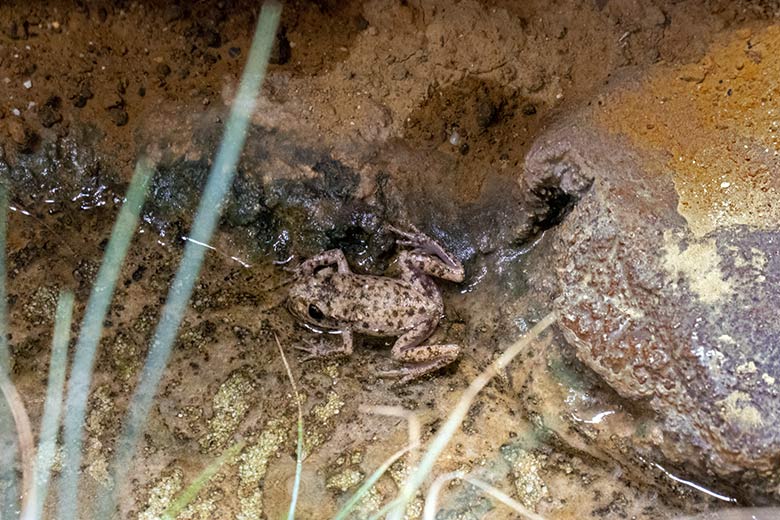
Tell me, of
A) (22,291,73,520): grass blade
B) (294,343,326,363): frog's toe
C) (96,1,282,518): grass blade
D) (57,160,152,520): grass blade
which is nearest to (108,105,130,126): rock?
(57,160,152,520): grass blade

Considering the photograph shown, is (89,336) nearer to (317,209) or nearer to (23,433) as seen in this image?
(23,433)

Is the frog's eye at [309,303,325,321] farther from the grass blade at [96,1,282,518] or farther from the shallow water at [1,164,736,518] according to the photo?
the grass blade at [96,1,282,518]

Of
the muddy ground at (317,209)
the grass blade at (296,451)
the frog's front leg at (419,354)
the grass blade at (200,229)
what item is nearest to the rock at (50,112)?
the muddy ground at (317,209)

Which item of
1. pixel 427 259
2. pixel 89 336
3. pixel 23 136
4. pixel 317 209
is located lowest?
pixel 427 259

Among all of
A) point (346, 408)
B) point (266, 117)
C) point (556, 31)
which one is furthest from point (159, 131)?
point (556, 31)

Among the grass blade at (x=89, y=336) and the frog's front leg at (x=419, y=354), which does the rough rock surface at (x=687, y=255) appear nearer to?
the frog's front leg at (x=419, y=354)

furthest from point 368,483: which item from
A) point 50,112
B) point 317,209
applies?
point 50,112
